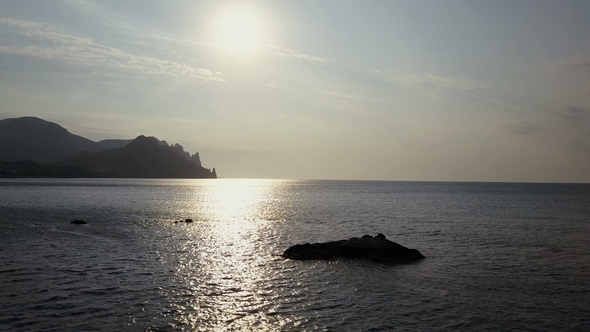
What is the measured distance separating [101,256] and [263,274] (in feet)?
50.2

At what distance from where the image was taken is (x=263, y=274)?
31.8m

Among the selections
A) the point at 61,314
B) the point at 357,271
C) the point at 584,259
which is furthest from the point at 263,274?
the point at 584,259

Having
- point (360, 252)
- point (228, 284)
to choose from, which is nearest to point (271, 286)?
point (228, 284)

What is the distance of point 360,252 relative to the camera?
38719mm

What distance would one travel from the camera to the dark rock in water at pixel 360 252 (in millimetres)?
37969

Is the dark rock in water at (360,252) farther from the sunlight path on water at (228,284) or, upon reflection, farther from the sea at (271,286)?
the sunlight path on water at (228,284)

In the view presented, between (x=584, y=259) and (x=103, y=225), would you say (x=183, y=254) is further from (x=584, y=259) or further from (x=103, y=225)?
(x=584, y=259)

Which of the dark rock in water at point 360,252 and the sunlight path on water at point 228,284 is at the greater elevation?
the dark rock in water at point 360,252

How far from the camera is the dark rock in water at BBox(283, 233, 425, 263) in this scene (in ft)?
125

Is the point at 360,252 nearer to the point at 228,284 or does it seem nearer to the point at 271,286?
the point at 271,286

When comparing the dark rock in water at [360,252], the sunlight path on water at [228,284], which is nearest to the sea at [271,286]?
the sunlight path on water at [228,284]

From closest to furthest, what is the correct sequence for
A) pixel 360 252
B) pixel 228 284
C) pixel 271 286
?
1. pixel 271 286
2. pixel 228 284
3. pixel 360 252

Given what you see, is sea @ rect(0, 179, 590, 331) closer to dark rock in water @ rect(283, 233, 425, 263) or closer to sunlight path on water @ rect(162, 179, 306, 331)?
sunlight path on water @ rect(162, 179, 306, 331)

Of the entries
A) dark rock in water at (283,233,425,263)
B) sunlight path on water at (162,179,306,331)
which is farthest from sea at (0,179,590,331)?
dark rock in water at (283,233,425,263)
